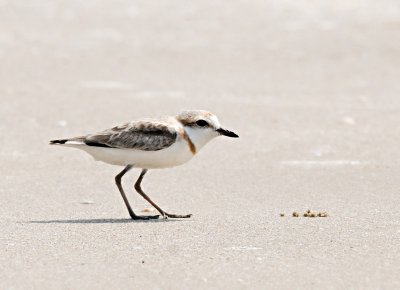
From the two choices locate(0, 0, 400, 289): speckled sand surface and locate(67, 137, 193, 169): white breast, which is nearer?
locate(0, 0, 400, 289): speckled sand surface

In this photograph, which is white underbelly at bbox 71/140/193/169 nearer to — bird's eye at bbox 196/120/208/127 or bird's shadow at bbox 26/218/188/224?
bird's eye at bbox 196/120/208/127

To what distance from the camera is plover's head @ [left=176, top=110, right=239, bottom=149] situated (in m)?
7.26

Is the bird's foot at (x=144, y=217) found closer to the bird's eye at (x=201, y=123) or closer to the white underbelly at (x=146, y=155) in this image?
the white underbelly at (x=146, y=155)

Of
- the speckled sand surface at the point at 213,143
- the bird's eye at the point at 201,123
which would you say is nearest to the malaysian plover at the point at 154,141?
the bird's eye at the point at 201,123

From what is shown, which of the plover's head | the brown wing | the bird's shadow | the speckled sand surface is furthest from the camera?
the plover's head

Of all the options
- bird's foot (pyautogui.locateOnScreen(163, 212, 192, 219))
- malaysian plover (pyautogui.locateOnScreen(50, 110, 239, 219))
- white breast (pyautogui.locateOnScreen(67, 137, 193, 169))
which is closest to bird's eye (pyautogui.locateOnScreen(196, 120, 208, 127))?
malaysian plover (pyautogui.locateOnScreen(50, 110, 239, 219))

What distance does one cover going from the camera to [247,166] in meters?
9.22

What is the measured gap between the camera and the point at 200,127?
286 inches

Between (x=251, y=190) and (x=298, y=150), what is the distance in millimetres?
1576

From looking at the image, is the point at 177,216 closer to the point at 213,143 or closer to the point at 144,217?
the point at 144,217

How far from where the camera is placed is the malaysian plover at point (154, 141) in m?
7.16

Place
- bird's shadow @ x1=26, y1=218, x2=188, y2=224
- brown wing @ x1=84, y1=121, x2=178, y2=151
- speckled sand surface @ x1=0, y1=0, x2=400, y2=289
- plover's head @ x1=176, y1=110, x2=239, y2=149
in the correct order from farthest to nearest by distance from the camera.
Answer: plover's head @ x1=176, y1=110, x2=239, y2=149 → brown wing @ x1=84, y1=121, x2=178, y2=151 → bird's shadow @ x1=26, y1=218, x2=188, y2=224 → speckled sand surface @ x1=0, y1=0, x2=400, y2=289

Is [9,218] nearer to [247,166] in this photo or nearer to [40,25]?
[247,166]

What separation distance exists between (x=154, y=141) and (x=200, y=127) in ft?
1.16
